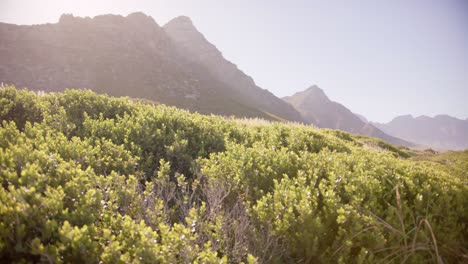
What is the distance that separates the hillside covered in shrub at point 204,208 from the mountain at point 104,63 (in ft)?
285

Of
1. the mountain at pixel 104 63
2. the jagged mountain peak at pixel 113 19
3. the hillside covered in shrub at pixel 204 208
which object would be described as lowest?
the hillside covered in shrub at pixel 204 208

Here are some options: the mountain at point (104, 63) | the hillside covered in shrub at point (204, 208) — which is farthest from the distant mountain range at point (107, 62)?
the hillside covered in shrub at point (204, 208)

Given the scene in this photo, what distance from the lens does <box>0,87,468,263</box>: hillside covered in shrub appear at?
285 cm

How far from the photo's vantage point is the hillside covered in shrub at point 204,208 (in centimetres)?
285

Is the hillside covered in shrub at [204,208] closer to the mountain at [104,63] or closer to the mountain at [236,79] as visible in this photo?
the mountain at [104,63]

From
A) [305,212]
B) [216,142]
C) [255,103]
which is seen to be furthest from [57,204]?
[255,103]

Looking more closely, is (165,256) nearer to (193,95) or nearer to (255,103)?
(193,95)

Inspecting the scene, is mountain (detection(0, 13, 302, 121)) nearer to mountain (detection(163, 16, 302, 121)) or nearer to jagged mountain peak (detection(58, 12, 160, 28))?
jagged mountain peak (detection(58, 12, 160, 28))

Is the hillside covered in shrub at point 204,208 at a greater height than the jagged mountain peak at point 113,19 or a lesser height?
lesser

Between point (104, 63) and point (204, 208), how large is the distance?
107 m

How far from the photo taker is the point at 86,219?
3.25 meters

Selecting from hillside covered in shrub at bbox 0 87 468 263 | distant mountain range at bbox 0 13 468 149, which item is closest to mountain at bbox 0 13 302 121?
distant mountain range at bbox 0 13 468 149

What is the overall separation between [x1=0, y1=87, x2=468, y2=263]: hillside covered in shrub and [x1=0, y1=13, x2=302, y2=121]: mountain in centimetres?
8692

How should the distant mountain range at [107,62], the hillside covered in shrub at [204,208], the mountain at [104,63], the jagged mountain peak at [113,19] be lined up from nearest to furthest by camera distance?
the hillside covered in shrub at [204,208]
the mountain at [104,63]
the distant mountain range at [107,62]
the jagged mountain peak at [113,19]
